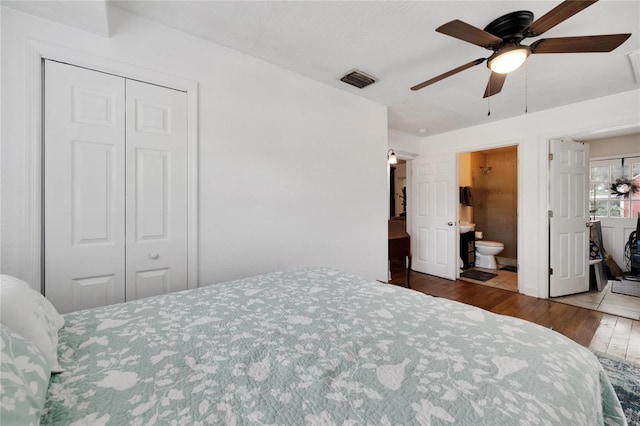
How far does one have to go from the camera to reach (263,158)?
2348 millimetres

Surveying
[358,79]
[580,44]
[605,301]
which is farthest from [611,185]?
[358,79]

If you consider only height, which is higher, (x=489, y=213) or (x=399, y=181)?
(x=399, y=181)

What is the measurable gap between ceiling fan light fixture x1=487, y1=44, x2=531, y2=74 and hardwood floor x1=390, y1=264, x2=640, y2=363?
2.38 m

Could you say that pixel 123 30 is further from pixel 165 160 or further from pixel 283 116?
pixel 283 116

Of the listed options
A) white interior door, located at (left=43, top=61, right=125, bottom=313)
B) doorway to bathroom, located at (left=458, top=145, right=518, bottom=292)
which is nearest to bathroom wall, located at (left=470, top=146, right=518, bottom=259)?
doorway to bathroom, located at (left=458, top=145, right=518, bottom=292)

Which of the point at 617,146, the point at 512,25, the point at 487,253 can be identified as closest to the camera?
the point at 512,25

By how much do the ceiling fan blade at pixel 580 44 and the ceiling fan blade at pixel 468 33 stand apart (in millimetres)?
288

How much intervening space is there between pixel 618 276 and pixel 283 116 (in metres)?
5.70

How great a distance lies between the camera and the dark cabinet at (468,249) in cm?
486

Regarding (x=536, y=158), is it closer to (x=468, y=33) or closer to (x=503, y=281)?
(x=503, y=281)

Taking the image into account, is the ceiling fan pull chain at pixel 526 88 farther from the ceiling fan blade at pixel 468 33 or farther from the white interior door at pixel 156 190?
the white interior door at pixel 156 190

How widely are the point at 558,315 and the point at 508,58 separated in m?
2.75

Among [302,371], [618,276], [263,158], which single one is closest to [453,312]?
[302,371]

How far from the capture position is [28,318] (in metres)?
0.82
